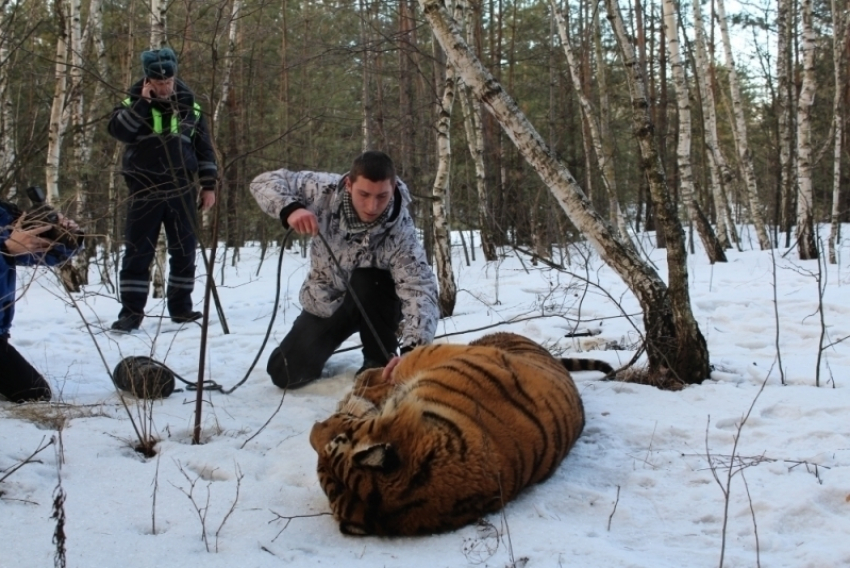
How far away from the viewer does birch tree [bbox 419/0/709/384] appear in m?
3.84

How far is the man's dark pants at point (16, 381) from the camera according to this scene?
350 centimetres

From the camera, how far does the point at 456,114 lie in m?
17.7

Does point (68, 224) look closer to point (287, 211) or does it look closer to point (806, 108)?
point (287, 211)

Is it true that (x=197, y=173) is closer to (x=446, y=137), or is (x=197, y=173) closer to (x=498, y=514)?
(x=446, y=137)

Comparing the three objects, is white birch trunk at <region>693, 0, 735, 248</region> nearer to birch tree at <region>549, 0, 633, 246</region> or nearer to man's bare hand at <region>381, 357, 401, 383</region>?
birch tree at <region>549, 0, 633, 246</region>

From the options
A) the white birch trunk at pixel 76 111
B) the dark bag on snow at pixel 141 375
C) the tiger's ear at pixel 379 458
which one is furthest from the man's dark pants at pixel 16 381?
the white birch trunk at pixel 76 111

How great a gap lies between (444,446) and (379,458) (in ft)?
0.78

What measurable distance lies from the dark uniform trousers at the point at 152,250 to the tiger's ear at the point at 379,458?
148 inches

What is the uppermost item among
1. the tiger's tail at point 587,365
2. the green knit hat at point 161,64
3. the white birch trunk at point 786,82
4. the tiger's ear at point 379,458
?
the white birch trunk at point 786,82

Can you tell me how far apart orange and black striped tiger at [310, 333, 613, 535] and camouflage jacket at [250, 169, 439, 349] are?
106cm

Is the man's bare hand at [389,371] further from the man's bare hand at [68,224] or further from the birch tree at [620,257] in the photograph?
the man's bare hand at [68,224]

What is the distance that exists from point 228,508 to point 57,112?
7.23 metres

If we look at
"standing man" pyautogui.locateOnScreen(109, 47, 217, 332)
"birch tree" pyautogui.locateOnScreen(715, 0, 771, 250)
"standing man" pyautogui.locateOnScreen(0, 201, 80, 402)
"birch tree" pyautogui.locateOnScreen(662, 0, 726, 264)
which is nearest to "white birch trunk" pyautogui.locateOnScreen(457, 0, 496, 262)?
"birch tree" pyautogui.locateOnScreen(662, 0, 726, 264)

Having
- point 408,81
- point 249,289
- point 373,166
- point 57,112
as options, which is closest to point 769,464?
point 373,166
